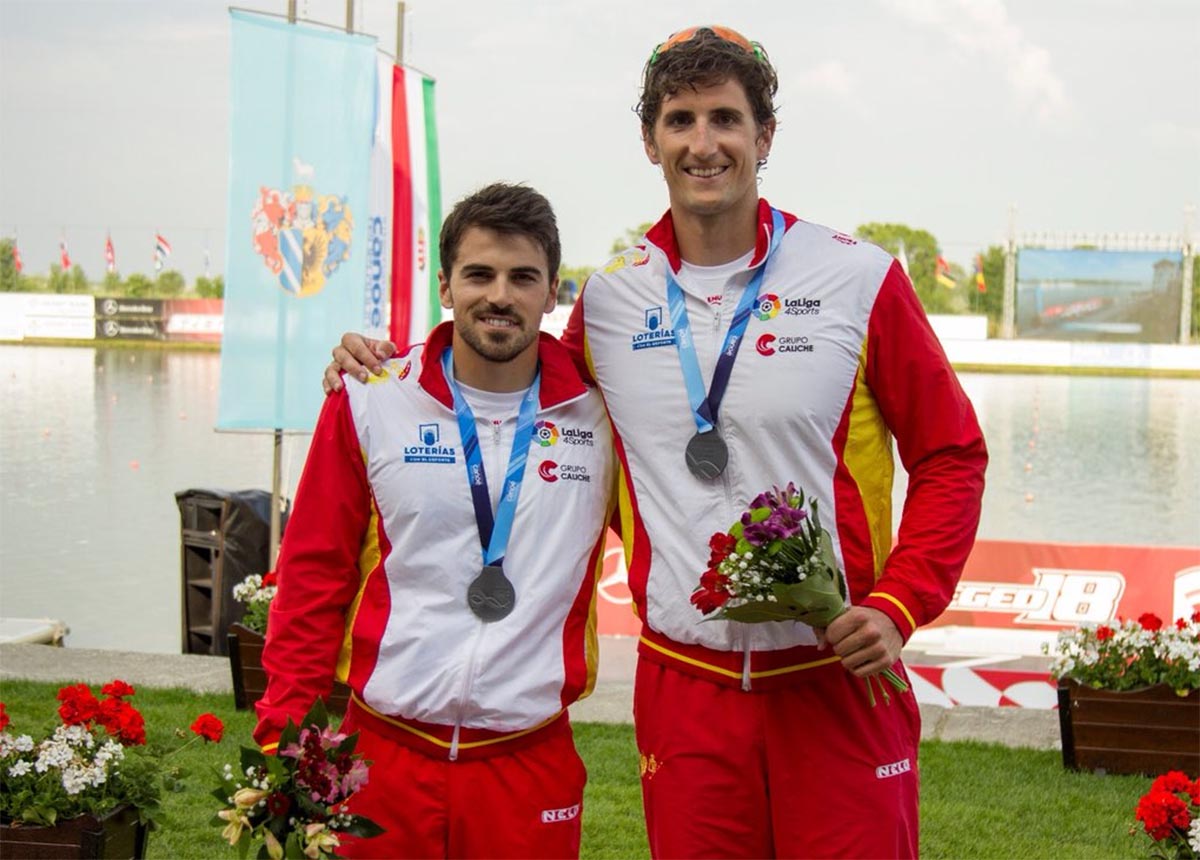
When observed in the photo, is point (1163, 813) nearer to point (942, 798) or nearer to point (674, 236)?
point (942, 798)

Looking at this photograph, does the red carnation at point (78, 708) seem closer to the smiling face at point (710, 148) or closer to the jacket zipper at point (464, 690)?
the jacket zipper at point (464, 690)

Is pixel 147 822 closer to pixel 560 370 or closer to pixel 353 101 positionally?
pixel 560 370

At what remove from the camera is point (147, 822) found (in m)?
3.85

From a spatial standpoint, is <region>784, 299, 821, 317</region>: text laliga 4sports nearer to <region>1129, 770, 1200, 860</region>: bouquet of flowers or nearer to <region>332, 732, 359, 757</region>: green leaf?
<region>332, 732, 359, 757</region>: green leaf

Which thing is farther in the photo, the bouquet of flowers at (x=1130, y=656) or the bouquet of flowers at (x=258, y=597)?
the bouquet of flowers at (x=258, y=597)

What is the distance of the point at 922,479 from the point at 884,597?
0.28m

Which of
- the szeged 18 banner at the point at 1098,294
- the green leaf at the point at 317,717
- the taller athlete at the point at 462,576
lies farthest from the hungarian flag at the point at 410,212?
the szeged 18 banner at the point at 1098,294

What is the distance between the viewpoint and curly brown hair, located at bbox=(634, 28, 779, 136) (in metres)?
2.86

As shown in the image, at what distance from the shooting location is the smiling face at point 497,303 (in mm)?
2805

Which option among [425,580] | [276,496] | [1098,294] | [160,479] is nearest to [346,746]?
[425,580]

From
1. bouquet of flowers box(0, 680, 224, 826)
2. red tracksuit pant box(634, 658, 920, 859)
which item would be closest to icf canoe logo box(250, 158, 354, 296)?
bouquet of flowers box(0, 680, 224, 826)

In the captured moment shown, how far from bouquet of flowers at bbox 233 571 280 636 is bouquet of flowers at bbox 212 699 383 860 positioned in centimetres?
409

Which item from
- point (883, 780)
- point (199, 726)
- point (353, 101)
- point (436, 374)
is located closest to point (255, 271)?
point (353, 101)

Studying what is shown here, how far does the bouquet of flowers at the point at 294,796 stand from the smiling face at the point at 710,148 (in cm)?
123
